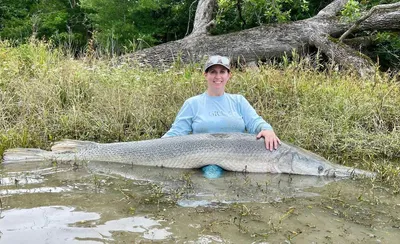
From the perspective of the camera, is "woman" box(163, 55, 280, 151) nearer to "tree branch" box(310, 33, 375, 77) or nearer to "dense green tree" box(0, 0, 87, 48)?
"tree branch" box(310, 33, 375, 77)

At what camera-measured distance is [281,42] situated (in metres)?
10.4

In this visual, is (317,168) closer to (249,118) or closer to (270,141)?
(270,141)

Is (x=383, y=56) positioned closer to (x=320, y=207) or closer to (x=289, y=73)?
(x=289, y=73)

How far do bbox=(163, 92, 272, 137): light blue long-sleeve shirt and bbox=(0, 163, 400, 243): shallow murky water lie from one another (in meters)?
0.68

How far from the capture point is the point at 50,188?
13.4ft

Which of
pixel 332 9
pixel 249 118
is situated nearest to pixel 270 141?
pixel 249 118

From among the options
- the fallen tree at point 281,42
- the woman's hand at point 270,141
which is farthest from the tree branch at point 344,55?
the woman's hand at point 270,141

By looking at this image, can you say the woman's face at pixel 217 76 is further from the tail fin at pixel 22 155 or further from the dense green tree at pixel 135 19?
the dense green tree at pixel 135 19

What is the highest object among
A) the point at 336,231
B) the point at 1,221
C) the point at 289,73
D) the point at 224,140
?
the point at 289,73

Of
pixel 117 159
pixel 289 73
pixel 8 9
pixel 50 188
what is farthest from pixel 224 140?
pixel 8 9

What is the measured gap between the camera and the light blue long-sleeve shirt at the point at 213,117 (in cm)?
537

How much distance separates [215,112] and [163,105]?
1811 millimetres

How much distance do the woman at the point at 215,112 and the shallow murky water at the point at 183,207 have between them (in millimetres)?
695

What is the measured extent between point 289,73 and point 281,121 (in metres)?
1.29
